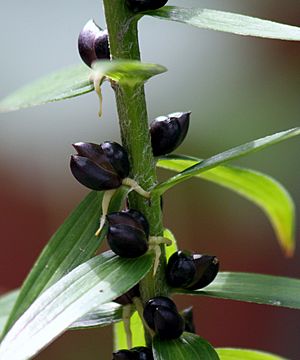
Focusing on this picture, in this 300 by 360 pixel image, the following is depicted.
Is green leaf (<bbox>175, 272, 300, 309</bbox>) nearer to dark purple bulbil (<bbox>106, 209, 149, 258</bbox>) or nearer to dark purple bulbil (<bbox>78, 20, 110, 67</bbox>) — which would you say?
dark purple bulbil (<bbox>106, 209, 149, 258</bbox>)

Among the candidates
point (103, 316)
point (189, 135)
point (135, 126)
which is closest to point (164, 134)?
point (135, 126)

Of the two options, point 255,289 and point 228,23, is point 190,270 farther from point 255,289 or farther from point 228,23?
point 228,23

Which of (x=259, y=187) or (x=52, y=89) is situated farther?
(x=259, y=187)

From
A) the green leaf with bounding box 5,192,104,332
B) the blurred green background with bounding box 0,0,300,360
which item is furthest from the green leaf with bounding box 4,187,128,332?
the blurred green background with bounding box 0,0,300,360

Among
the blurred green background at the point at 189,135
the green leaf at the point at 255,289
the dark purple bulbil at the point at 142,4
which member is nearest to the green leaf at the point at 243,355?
the green leaf at the point at 255,289

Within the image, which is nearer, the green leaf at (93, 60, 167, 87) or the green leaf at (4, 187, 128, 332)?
the green leaf at (93, 60, 167, 87)

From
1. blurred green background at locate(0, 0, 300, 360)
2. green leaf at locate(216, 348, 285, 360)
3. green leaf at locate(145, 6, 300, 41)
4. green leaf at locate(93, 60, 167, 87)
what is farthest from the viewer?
blurred green background at locate(0, 0, 300, 360)

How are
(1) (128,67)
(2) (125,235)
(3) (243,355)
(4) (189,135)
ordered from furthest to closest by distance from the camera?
(4) (189,135), (3) (243,355), (2) (125,235), (1) (128,67)
